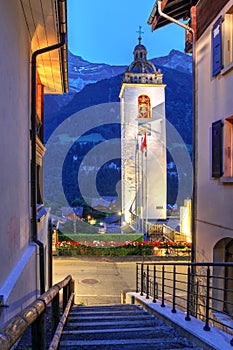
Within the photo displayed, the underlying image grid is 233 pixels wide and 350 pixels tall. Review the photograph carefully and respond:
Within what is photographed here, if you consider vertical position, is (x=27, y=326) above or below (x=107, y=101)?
below

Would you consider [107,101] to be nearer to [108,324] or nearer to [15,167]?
[15,167]

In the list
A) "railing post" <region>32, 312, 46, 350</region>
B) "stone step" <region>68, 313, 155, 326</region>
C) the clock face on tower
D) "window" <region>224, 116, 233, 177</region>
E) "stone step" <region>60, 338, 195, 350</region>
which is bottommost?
"stone step" <region>68, 313, 155, 326</region>

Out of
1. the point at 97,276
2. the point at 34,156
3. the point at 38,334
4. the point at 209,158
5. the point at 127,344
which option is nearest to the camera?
the point at 38,334

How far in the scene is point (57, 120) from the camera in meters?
86.0

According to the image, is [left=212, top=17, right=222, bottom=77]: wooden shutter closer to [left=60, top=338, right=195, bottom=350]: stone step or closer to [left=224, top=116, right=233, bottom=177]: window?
[left=224, top=116, right=233, bottom=177]: window

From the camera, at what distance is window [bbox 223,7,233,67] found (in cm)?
675

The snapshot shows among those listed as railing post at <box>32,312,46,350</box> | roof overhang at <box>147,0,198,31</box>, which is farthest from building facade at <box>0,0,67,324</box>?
roof overhang at <box>147,0,198,31</box>

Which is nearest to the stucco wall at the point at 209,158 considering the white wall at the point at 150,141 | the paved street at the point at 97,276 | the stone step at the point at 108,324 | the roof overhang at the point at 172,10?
the roof overhang at the point at 172,10

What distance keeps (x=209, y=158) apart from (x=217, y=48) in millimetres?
2390

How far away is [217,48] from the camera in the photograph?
7.07m

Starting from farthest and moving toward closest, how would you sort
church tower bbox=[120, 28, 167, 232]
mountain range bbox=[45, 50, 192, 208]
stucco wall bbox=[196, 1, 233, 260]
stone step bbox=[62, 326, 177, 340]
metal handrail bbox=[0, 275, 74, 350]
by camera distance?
1. mountain range bbox=[45, 50, 192, 208]
2. church tower bbox=[120, 28, 167, 232]
3. stucco wall bbox=[196, 1, 233, 260]
4. stone step bbox=[62, 326, 177, 340]
5. metal handrail bbox=[0, 275, 74, 350]

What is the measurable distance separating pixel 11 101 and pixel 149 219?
22366 millimetres

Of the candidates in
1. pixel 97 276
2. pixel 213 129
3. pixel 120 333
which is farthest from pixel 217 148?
pixel 97 276

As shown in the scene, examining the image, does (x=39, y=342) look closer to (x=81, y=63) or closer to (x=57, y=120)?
(x=57, y=120)
